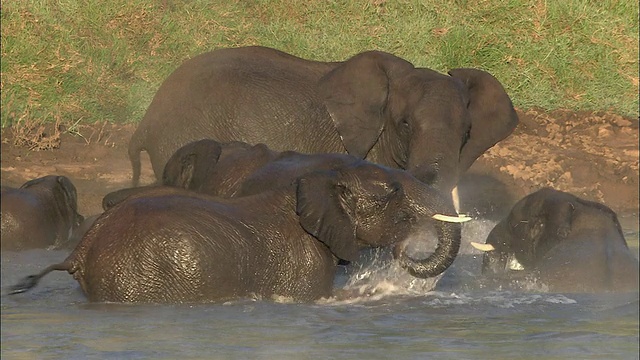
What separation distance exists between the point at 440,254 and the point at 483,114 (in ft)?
9.34

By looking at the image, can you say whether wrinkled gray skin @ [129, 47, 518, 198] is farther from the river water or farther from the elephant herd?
the river water

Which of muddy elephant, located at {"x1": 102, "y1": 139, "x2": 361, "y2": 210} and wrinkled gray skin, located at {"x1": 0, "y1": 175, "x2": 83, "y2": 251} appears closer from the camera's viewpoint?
muddy elephant, located at {"x1": 102, "y1": 139, "x2": 361, "y2": 210}

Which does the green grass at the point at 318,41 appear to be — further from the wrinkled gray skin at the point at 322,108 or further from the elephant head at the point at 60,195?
the wrinkled gray skin at the point at 322,108

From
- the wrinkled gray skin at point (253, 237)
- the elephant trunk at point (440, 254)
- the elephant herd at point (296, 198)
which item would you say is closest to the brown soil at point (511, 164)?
the elephant herd at point (296, 198)

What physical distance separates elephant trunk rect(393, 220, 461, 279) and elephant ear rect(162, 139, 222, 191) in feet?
5.20

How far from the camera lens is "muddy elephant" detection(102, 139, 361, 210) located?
9.79 meters

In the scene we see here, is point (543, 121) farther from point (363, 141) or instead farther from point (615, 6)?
point (363, 141)

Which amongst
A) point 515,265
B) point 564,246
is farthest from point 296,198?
point 515,265

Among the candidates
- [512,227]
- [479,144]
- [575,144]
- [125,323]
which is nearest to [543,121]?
[575,144]

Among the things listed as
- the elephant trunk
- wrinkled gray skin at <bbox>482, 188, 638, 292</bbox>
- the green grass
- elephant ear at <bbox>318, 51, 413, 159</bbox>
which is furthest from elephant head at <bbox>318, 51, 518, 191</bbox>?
the green grass

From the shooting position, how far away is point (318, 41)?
53.2ft

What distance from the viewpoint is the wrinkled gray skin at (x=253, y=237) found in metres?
9.11

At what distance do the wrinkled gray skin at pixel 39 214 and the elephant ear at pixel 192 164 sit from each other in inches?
46.6

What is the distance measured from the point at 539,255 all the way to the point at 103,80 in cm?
602
